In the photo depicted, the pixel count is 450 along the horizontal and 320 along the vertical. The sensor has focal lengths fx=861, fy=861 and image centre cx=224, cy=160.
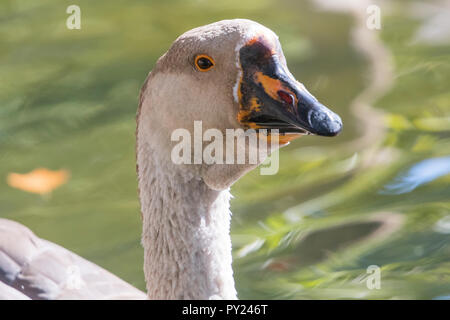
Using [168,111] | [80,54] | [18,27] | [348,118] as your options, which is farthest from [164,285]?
[18,27]

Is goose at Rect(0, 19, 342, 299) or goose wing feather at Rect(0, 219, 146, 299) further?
goose wing feather at Rect(0, 219, 146, 299)

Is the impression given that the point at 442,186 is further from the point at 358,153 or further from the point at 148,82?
the point at 148,82

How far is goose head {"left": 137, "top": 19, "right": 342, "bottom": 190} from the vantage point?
3.38 meters

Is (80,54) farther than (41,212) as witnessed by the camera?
Yes

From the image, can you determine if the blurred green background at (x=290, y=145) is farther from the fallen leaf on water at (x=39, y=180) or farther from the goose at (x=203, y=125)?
the goose at (x=203, y=125)

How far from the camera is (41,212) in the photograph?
6.02m

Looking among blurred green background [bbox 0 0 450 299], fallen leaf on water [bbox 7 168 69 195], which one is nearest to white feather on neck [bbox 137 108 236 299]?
blurred green background [bbox 0 0 450 299]

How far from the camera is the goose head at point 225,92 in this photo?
3.38 metres

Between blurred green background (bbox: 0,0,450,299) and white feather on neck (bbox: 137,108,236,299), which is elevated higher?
blurred green background (bbox: 0,0,450,299)

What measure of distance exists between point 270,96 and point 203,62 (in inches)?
12.9

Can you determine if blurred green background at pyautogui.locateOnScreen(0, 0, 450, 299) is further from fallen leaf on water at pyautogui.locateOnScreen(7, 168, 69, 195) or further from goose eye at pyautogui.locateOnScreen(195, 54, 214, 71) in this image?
goose eye at pyautogui.locateOnScreen(195, 54, 214, 71)

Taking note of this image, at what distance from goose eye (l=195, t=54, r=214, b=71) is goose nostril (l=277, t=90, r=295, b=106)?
13.0 inches
